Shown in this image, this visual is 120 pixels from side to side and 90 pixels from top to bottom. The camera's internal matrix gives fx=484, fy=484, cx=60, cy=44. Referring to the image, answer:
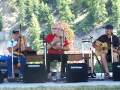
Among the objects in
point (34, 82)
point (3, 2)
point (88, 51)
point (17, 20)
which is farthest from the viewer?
point (3, 2)

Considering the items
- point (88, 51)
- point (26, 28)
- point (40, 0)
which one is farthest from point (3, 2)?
point (88, 51)

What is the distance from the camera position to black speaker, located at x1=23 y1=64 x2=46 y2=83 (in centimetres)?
812

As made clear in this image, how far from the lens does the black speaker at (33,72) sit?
8125 mm

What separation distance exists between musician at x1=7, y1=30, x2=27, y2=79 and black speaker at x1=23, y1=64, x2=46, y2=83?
0.29 m

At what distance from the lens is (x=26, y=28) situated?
39.4 meters

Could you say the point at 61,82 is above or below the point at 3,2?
below

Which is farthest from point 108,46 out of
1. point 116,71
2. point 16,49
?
point 16,49

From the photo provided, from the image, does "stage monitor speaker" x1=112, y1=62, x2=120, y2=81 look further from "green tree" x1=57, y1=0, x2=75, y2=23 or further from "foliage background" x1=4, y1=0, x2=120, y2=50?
"green tree" x1=57, y1=0, x2=75, y2=23

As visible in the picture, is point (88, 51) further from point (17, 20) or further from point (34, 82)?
point (17, 20)

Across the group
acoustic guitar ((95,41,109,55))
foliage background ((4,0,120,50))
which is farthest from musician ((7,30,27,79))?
foliage background ((4,0,120,50))

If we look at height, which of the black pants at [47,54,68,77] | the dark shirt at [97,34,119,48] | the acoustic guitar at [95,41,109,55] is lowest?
the black pants at [47,54,68,77]

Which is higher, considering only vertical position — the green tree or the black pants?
the green tree

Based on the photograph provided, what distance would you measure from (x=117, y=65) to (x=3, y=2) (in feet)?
126

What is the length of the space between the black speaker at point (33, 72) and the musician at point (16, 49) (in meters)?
0.29
